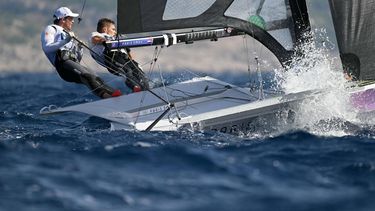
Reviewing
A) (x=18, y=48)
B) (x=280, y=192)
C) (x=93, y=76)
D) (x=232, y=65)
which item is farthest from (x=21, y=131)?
(x=18, y=48)

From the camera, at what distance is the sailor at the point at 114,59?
392 inches

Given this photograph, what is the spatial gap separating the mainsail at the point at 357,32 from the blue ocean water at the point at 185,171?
796 millimetres

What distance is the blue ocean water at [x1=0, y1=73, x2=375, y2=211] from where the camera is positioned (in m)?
6.14

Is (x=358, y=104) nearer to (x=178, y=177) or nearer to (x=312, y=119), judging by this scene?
(x=312, y=119)

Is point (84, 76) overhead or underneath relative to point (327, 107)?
overhead

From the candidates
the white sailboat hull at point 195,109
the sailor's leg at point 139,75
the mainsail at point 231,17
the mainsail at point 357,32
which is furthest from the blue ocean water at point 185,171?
the mainsail at point 231,17

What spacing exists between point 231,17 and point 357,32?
1.37m

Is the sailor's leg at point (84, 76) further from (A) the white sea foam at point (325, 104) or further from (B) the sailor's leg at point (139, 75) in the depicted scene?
(A) the white sea foam at point (325, 104)

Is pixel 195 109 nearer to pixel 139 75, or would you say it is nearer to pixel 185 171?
pixel 139 75

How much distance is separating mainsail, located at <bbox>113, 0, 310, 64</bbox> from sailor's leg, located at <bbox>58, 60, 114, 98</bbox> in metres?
0.67

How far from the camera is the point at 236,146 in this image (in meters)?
8.11

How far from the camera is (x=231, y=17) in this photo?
9539mm

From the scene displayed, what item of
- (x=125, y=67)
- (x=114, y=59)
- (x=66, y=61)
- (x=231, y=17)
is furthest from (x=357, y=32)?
(x=66, y=61)

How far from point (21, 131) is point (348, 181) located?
13.6ft
